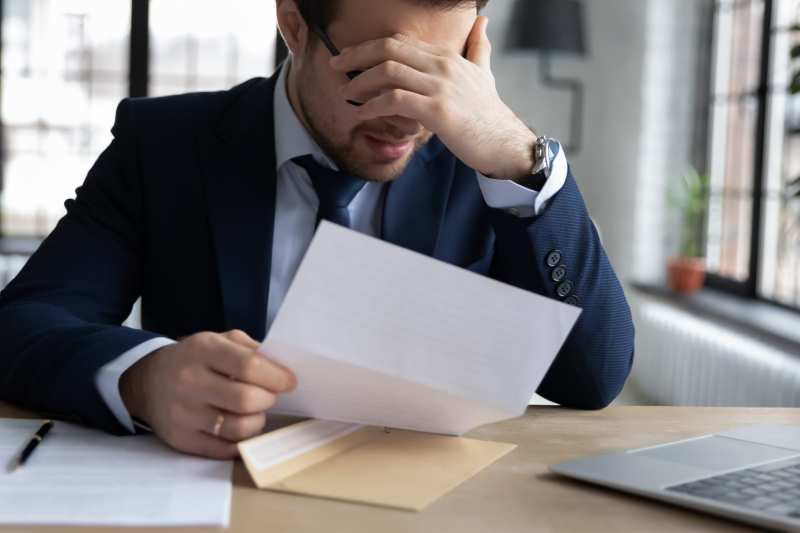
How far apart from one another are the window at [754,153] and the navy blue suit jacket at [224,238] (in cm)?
266

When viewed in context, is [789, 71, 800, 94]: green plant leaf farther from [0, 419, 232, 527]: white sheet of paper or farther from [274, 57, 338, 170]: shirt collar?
[0, 419, 232, 527]: white sheet of paper

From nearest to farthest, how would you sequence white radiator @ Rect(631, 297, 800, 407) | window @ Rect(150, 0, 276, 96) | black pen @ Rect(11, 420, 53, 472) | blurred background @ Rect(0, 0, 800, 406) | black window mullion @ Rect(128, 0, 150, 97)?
black pen @ Rect(11, 420, 53, 472) < white radiator @ Rect(631, 297, 800, 407) < blurred background @ Rect(0, 0, 800, 406) < black window mullion @ Rect(128, 0, 150, 97) < window @ Rect(150, 0, 276, 96)

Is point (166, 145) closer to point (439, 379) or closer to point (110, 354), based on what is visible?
point (110, 354)

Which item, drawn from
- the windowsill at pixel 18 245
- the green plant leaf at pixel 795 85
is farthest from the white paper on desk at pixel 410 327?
the windowsill at pixel 18 245

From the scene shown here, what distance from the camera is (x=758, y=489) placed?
0.90 metres

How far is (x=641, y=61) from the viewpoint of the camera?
525 centimetres

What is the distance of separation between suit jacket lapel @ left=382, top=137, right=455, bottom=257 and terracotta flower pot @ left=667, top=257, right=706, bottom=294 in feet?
11.2

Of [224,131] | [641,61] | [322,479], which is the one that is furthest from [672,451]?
[641,61]

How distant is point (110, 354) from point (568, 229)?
60 cm

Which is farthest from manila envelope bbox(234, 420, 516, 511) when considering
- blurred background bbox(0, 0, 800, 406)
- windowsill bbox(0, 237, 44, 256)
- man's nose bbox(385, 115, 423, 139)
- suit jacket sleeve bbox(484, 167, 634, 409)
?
windowsill bbox(0, 237, 44, 256)

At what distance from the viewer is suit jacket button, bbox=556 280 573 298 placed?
1351mm

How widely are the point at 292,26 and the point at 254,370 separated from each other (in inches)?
32.1

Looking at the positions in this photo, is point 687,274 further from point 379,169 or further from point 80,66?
point 379,169

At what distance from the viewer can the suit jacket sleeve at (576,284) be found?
1.34 metres
